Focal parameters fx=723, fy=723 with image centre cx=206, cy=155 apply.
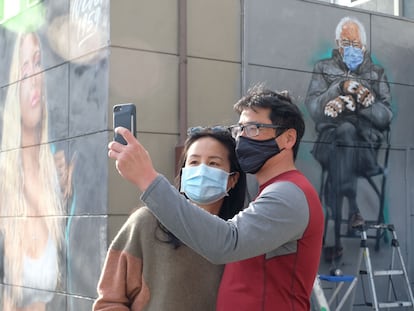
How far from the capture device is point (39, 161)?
717cm

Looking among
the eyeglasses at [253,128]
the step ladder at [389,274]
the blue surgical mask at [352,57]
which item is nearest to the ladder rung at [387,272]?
the step ladder at [389,274]

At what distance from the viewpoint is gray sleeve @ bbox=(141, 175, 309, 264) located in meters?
2.10

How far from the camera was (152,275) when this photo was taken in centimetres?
271

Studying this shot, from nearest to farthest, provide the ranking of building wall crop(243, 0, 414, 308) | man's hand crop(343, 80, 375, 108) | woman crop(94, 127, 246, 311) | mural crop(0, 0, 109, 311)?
woman crop(94, 127, 246, 311) → mural crop(0, 0, 109, 311) → building wall crop(243, 0, 414, 308) → man's hand crop(343, 80, 375, 108)

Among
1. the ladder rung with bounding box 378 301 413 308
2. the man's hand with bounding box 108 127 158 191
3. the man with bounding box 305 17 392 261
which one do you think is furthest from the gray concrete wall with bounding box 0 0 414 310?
the man's hand with bounding box 108 127 158 191

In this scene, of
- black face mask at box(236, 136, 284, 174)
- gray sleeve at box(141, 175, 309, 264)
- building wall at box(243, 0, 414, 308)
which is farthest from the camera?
building wall at box(243, 0, 414, 308)

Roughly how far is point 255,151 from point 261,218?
1.24ft

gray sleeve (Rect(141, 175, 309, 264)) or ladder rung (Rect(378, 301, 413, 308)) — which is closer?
gray sleeve (Rect(141, 175, 309, 264))

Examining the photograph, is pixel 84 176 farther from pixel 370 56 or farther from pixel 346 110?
pixel 370 56

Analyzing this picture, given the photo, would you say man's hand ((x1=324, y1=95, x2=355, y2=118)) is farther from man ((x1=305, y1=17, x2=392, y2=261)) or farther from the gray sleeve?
the gray sleeve

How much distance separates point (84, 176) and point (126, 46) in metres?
1.20

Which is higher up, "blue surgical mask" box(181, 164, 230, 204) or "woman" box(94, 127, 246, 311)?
"blue surgical mask" box(181, 164, 230, 204)

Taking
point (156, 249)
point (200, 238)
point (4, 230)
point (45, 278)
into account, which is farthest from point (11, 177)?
point (200, 238)

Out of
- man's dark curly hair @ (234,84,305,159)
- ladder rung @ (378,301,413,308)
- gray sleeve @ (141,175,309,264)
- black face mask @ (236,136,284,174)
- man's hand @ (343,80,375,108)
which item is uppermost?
man's hand @ (343,80,375,108)
